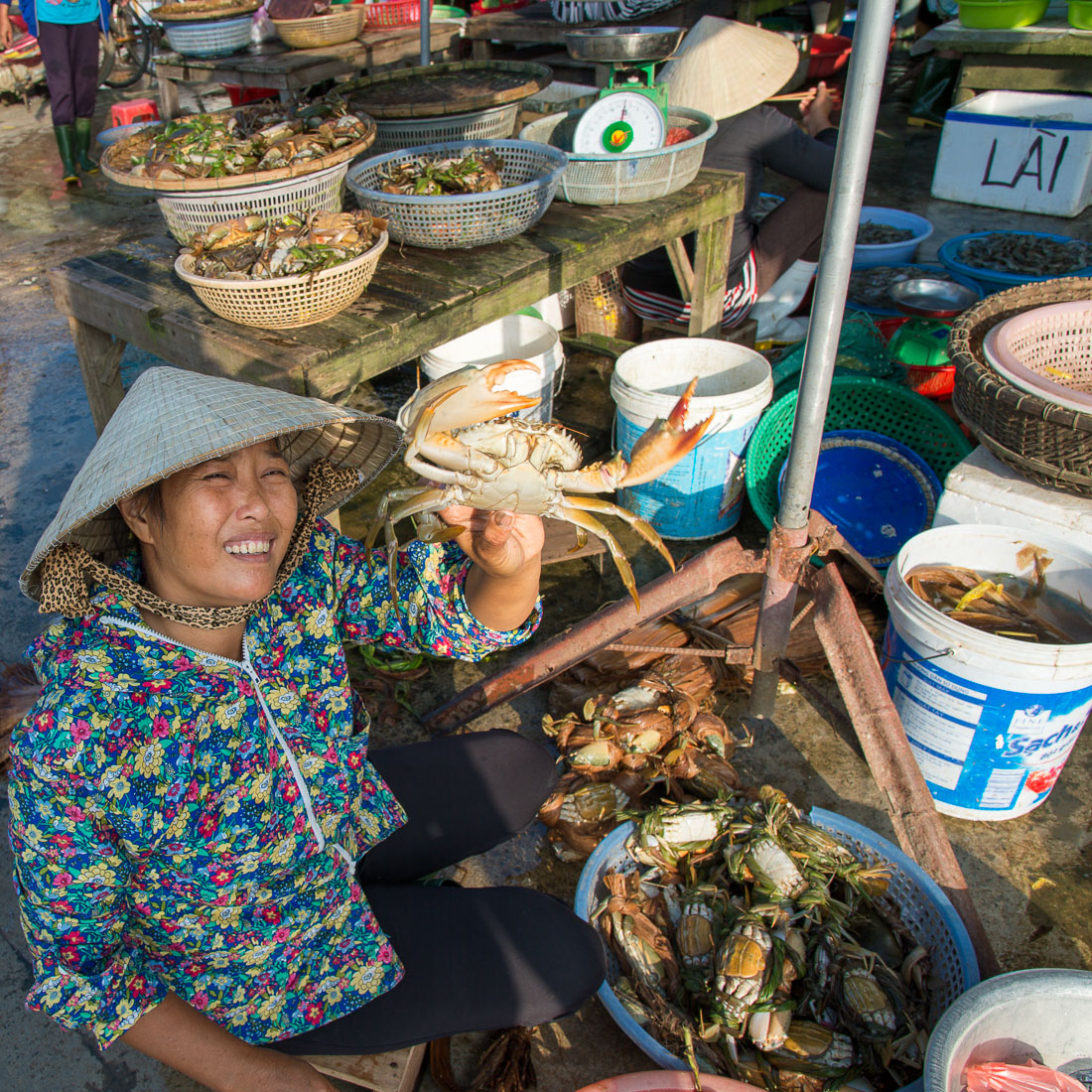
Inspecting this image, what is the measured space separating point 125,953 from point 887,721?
1.85 m

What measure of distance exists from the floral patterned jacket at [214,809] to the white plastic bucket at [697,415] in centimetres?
164

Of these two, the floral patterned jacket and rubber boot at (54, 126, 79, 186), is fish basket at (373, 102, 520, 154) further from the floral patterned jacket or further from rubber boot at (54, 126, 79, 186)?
rubber boot at (54, 126, 79, 186)

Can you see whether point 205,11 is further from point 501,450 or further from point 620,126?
point 501,450

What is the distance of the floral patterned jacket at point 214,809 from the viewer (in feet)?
4.53

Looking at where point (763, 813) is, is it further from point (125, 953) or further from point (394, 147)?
point (394, 147)

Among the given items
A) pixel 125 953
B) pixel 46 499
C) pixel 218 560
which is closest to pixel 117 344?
pixel 46 499

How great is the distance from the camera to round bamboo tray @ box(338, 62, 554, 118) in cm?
A: 373

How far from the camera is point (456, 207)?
9.71 ft

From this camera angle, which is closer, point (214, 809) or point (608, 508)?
point (214, 809)

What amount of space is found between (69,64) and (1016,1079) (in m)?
9.20

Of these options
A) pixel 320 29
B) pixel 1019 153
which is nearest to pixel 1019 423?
pixel 1019 153

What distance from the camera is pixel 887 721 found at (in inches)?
90.7

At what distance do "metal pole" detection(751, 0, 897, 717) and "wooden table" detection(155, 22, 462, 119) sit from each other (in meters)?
5.91

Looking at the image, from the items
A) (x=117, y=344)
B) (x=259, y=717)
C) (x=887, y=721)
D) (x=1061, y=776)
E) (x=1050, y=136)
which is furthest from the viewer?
(x=1050, y=136)
